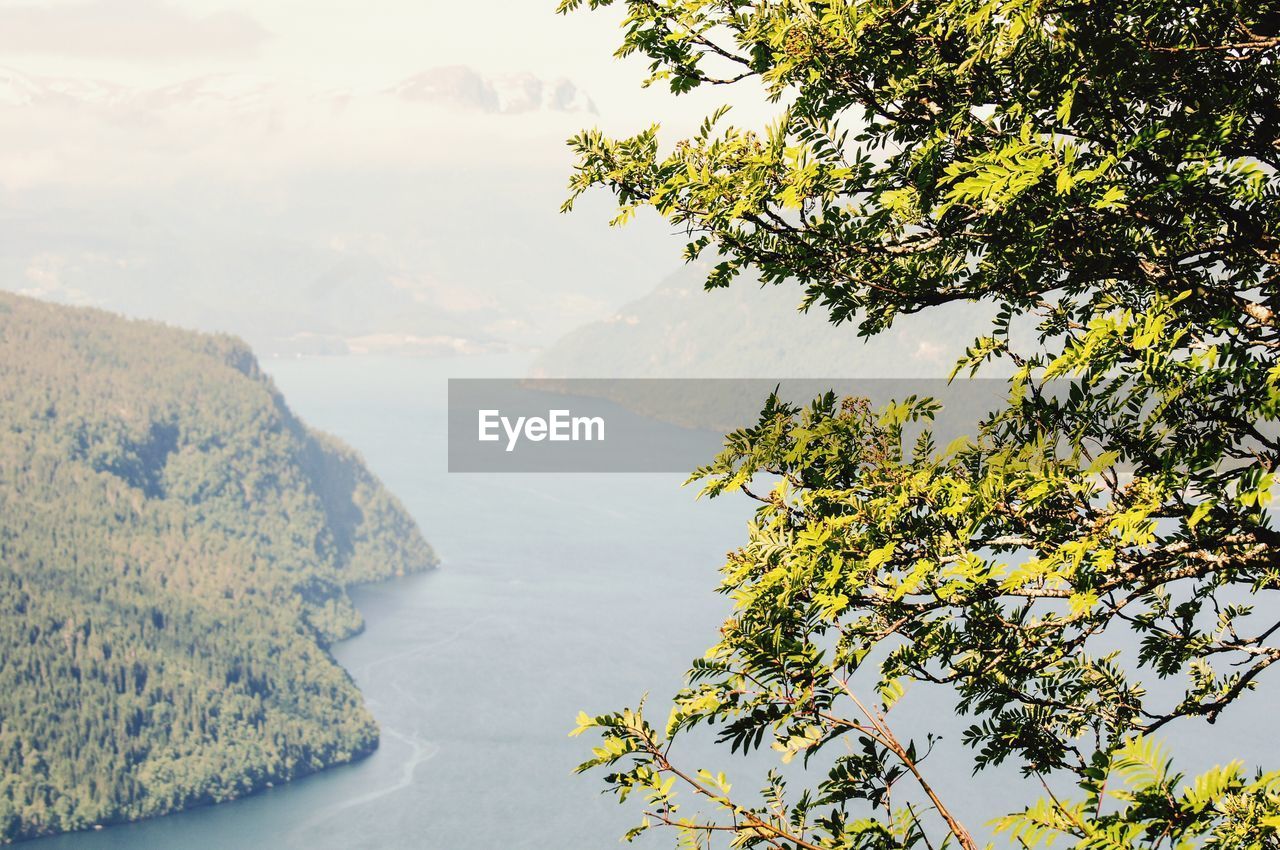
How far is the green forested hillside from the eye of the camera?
370ft

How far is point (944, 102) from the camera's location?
6430 mm

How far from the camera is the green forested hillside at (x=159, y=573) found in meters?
113

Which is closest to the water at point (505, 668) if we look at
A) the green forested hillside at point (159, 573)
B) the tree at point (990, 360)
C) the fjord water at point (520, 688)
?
the fjord water at point (520, 688)

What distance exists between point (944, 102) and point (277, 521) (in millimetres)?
185244

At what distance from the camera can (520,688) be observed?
10844 cm

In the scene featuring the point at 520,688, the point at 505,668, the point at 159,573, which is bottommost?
the point at 520,688

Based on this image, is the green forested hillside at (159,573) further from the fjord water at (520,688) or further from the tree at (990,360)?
the tree at (990,360)

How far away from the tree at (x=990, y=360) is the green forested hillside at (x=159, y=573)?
106 metres

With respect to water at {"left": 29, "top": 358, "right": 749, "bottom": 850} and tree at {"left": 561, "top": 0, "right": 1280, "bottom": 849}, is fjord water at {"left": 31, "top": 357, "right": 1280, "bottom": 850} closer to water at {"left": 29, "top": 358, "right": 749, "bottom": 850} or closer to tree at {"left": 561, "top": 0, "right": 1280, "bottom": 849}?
water at {"left": 29, "top": 358, "right": 749, "bottom": 850}

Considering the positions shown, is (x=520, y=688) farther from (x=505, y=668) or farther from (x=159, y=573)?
(x=159, y=573)

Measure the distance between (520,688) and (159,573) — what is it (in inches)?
2494

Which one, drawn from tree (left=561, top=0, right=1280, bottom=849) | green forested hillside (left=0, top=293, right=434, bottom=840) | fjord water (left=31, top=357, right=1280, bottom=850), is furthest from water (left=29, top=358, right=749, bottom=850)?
tree (left=561, top=0, right=1280, bottom=849)

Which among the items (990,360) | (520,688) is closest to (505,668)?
(520,688)

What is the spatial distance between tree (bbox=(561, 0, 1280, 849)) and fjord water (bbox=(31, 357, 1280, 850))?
210 feet
